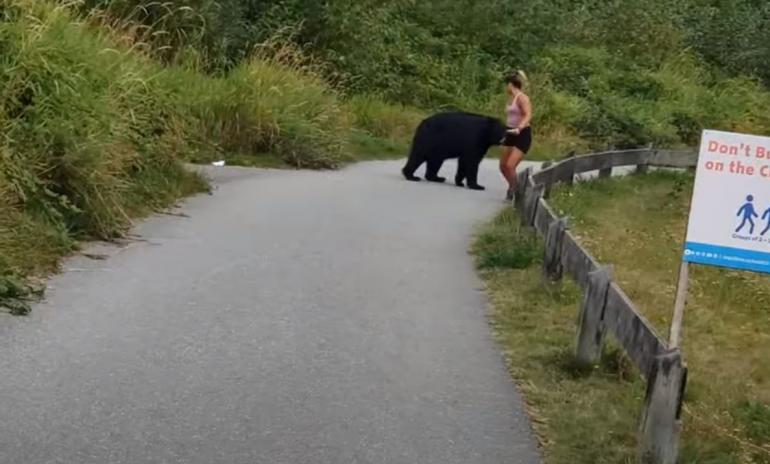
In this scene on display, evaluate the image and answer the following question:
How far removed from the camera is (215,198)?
15.2m

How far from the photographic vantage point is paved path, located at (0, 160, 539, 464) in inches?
245

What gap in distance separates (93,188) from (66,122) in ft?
2.13

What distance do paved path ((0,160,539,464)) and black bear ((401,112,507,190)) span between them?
19.1ft

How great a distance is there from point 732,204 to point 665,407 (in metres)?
0.97

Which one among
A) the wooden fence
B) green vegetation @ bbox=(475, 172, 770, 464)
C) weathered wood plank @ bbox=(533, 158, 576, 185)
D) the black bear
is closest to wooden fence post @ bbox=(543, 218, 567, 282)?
the wooden fence

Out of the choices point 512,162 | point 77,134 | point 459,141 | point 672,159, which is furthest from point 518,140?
point 77,134

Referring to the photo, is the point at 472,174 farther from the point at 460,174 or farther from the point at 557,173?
the point at 557,173

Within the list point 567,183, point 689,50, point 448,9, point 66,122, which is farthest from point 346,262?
point 689,50

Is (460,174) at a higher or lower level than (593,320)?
lower

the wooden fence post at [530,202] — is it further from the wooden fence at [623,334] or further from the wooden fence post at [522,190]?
the wooden fence post at [522,190]

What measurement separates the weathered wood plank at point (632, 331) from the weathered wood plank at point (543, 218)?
350 cm

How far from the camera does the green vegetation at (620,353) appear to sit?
6.58 metres

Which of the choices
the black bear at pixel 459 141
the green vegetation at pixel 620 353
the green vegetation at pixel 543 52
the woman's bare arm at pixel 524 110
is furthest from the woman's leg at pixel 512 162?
the green vegetation at pixel 543 52

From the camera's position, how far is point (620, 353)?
7.93 meters
